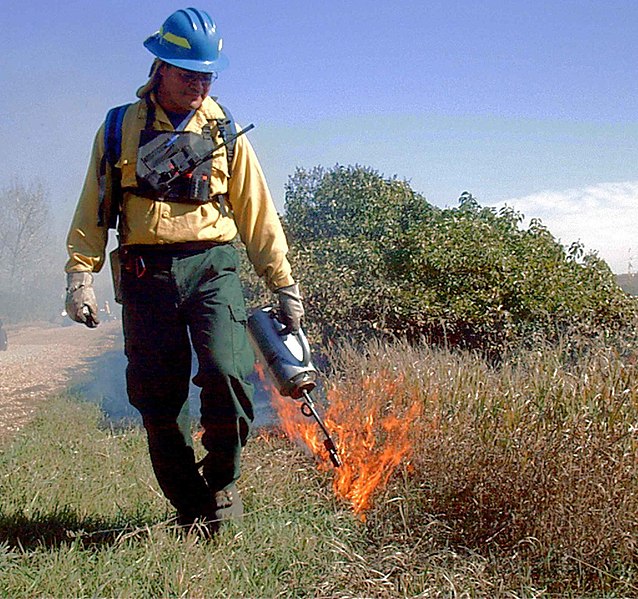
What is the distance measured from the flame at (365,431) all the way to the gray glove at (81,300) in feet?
4.96

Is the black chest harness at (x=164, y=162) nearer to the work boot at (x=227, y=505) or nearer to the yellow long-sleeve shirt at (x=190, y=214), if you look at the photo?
the yellow long-sleeve shirt at (x=190, y=214)

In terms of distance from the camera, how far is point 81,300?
10.5ft

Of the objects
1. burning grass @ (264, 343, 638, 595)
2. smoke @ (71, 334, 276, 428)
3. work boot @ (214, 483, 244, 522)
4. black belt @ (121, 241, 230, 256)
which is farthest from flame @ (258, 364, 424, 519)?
black belt @ (121, 241, 230, 256)

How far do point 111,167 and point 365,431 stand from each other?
1.98m

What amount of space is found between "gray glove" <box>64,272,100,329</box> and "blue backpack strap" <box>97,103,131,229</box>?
0.85 feet

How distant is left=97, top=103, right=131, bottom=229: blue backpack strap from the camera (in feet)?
10.6

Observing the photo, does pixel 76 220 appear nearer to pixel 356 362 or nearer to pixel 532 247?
pixel 356 362

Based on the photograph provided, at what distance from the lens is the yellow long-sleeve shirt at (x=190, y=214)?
3.15m

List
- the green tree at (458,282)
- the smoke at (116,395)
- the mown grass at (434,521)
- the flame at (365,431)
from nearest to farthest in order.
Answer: the mown grass at (434,521)
the flame at (365,431)
the green tree at (458,282)
the smoke at (116,395)

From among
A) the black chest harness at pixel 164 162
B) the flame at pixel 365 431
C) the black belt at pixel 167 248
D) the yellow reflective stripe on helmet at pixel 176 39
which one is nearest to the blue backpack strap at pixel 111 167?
the black chest harness at pixel 164 162

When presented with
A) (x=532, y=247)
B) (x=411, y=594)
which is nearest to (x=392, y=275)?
(x=532, y=247)

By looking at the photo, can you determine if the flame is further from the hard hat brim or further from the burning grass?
the hard hat brim

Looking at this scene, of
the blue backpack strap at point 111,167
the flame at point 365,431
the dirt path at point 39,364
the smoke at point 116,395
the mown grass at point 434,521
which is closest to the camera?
the mown grass at point 434,521

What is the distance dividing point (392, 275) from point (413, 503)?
10.5 feet
